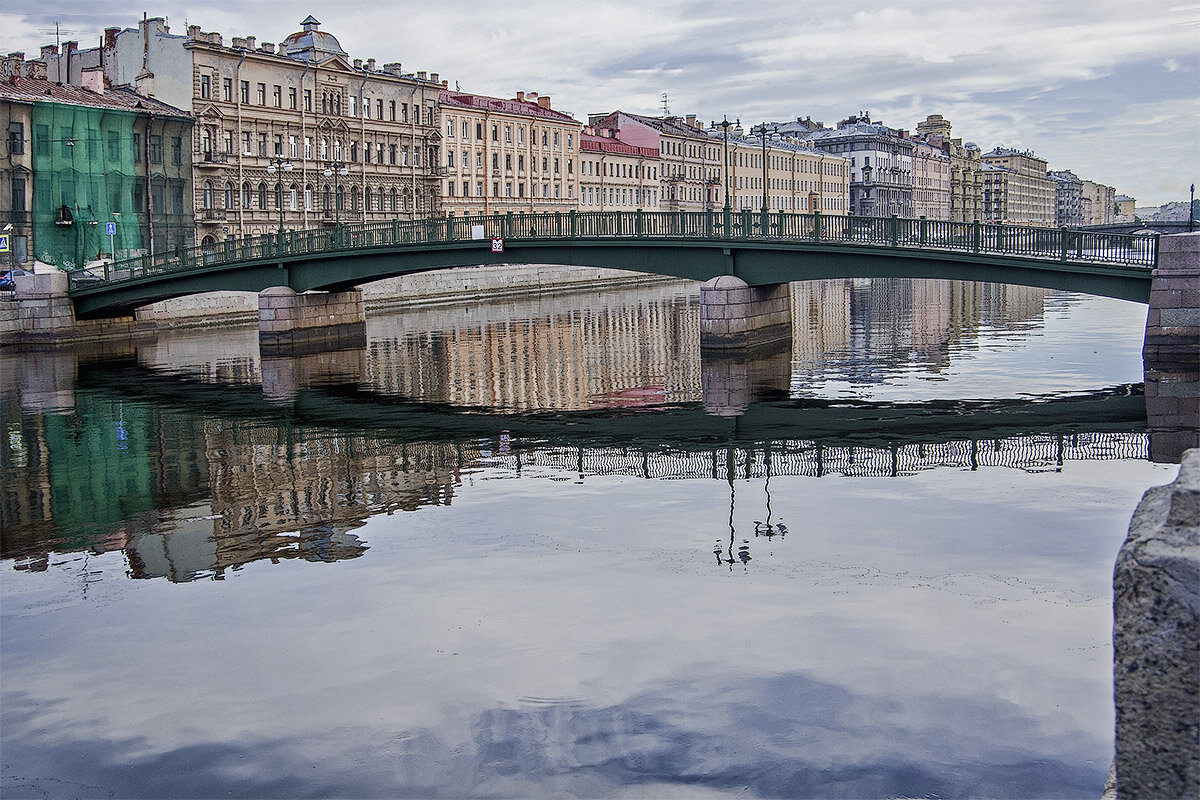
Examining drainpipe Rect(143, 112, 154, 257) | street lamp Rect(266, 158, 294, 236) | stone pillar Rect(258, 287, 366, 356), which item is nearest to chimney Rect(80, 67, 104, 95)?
drainpipe Rect(143, 112, 154, 257)

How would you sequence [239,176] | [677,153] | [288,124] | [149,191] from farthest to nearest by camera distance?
[677,153]
[288,124]
[239,176]
[149,191]

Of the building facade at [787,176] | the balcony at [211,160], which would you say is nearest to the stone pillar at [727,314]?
the balcony at [211,160]

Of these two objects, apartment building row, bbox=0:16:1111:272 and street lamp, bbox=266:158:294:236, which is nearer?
apartment building row, bbox=0:16:1111:272

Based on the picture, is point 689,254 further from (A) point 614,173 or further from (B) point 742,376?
(A) point 614,173

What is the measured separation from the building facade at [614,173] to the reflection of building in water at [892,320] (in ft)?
87.3

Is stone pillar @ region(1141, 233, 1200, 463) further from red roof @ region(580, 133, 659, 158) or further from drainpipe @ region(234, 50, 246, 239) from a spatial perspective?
red roof @ region(580, 133, 659, 158)

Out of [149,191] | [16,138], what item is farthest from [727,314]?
[149,191]

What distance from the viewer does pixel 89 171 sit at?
59375 mm

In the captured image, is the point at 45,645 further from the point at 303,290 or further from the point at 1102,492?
the point at 303,290

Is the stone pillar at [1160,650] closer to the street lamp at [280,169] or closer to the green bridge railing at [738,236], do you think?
the green bridge railing at [738,236]

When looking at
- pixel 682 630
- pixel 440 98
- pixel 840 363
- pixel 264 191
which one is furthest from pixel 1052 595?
pixel 440 98

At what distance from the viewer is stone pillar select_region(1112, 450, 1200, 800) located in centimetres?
381

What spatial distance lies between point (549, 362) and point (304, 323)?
11830 millimetres

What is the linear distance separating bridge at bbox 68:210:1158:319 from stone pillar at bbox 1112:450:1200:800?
96.3ft
